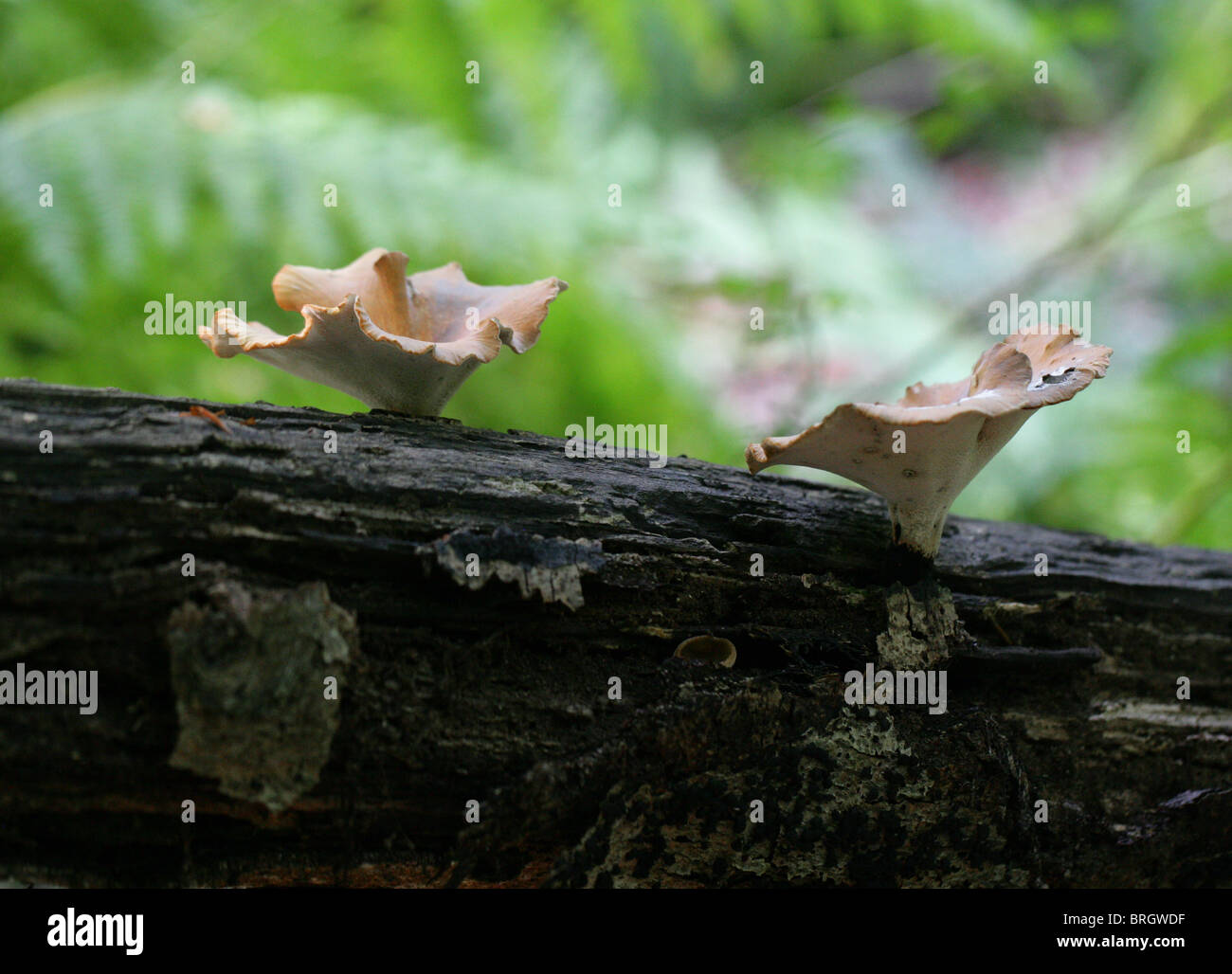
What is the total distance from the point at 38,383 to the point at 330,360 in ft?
1.43

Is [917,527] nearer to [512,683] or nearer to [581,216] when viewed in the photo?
[512,683]

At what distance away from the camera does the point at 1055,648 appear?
1737mm

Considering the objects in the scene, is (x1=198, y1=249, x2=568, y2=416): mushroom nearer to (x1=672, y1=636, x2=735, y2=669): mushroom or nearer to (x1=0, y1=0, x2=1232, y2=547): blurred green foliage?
(x1=672, y1=636, x2=735, y2=669): mushroom

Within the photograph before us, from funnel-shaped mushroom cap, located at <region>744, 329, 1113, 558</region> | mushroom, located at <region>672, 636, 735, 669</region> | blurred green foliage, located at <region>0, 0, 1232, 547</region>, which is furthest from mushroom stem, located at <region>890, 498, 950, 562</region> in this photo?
blurred green foliage, located at <region>0, 0, 1232, 547</region>

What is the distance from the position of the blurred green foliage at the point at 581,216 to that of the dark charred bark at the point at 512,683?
156 cm

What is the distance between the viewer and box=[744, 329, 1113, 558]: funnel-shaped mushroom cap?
4.53 ft

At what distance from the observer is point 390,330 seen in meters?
1.78

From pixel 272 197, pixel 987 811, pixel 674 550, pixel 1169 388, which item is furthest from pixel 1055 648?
pixel 272 197

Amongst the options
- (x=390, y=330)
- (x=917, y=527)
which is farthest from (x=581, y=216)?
(x=917, y=527)

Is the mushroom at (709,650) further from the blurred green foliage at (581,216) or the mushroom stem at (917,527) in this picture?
the blurred green foliage at (581,216)

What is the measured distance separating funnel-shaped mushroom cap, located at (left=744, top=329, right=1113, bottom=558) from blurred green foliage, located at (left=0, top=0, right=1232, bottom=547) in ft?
4.81

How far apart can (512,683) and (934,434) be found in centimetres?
75

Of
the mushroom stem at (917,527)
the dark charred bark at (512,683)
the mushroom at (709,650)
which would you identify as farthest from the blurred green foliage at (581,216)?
the mushroom at (709,650)

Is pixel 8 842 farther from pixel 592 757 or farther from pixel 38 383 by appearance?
pixel 592 757
